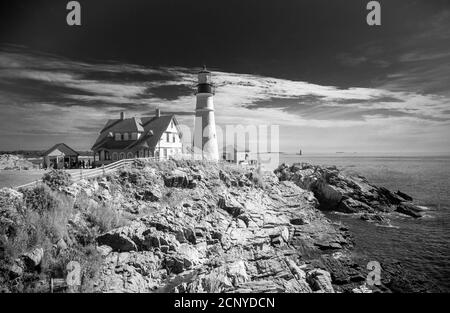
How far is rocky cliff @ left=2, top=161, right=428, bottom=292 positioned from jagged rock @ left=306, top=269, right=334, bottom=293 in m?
0.06

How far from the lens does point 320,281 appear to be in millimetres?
15906

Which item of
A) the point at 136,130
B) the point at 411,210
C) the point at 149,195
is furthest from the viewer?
the point at 411,210

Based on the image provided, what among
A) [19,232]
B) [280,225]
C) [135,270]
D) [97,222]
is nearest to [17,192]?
[19,232]

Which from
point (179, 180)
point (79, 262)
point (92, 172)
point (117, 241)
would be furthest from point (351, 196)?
point (79, 262)

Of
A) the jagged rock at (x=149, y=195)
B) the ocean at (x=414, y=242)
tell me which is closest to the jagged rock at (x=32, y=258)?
the jagged rock at (x=149, y=195)

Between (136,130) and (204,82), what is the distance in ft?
31.0

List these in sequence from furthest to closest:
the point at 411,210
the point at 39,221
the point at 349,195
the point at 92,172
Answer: the point at 349,195
the point at 411,210
the point at 92,172
the point at 39,221

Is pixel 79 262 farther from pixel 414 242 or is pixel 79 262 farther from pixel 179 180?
pixel 414 242

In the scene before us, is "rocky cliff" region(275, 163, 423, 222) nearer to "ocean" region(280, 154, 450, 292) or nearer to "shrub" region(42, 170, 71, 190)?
"ocean" region(280, 154, 450, 292)

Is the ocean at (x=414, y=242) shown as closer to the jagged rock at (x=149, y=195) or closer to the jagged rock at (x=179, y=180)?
the jagged rock at (x=179, y=180)

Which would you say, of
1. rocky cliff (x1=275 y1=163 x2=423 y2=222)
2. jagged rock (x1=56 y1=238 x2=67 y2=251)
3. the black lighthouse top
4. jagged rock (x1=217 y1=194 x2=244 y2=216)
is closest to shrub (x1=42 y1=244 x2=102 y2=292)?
jagged rock (x1=56 y1=238 x2=67 y2=251)

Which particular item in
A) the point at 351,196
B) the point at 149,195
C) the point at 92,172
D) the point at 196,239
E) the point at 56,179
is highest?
the point at 92,172

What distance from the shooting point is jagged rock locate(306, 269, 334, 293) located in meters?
15.5

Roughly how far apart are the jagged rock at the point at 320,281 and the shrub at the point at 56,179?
1595cm
